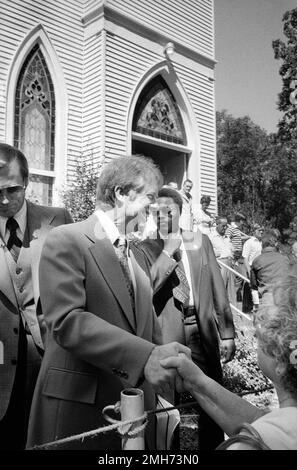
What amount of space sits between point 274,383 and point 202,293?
75.7 inches

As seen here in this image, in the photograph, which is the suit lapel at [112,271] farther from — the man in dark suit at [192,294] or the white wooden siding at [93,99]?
the white wooden siding at [93,99]

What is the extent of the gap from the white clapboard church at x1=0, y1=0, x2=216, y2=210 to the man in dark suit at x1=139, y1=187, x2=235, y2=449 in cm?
671

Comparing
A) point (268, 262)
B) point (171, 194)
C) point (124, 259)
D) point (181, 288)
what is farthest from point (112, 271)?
point (268, 262)

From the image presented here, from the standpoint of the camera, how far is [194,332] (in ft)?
10.6

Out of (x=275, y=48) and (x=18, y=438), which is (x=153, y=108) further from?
(x=275, y=48)

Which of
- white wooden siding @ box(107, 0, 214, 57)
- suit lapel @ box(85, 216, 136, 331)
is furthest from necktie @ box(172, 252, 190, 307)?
white wooden siding @ box(107, 0, 214, 57)

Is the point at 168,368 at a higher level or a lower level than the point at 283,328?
lower

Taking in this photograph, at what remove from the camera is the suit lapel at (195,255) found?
328 centimetres

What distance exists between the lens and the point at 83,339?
159 centimetres

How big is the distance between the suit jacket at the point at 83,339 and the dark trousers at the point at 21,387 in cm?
54

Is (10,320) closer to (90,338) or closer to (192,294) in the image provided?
(90,338)
